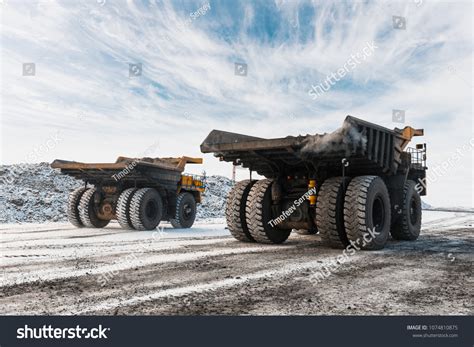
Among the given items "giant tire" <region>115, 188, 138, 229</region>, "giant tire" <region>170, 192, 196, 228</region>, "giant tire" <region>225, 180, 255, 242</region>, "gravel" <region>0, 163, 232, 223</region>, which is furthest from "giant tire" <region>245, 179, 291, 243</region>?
"gravel" <region>0, 163, 232, 223</region>

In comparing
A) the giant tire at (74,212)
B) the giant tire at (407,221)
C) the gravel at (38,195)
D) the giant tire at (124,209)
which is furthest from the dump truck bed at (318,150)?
the gravel at (38,195)

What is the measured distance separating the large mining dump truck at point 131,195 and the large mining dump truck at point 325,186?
4677mm

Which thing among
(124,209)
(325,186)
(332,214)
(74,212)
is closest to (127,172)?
(124,209)

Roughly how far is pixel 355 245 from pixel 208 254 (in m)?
2.93

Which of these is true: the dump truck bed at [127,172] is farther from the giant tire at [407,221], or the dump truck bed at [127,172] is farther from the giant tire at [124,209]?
the giant tire at [407,221]

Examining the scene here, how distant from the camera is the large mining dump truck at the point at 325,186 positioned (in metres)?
7.47

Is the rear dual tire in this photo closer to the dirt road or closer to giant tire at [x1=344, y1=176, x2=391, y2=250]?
the dirt road

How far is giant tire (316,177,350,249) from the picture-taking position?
7.59m

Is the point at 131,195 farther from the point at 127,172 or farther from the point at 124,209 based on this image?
the point at 127,172

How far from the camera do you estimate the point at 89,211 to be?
13.7m

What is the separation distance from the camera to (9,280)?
4.62 meters

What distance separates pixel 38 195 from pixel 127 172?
12.5 meters
